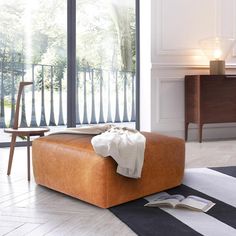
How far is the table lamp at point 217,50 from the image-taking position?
5051mm

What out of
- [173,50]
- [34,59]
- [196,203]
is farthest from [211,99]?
[196,203]

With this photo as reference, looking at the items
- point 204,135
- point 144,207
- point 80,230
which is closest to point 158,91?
point 204,135

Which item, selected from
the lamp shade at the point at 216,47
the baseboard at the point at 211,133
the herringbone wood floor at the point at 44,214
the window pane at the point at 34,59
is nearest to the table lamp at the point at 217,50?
the lamp shade at the point at 216,47

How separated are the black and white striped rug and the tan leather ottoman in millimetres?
77

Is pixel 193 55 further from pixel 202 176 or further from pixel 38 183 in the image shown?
pixel 38 183

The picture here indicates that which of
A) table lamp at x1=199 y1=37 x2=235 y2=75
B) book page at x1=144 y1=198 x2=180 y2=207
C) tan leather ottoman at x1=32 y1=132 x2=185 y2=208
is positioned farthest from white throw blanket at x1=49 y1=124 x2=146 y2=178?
table lamp at x1=199 y1=37 x2=235 y2=75

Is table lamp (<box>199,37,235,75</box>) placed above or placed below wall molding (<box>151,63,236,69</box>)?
above

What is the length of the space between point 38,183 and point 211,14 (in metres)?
3.53

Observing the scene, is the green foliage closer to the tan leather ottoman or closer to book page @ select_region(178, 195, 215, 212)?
the tan leather ottoman

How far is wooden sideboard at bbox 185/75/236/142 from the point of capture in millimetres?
4879

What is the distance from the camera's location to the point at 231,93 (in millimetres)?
5031

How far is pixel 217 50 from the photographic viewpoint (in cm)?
514

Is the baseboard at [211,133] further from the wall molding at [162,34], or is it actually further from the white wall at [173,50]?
the wall molding at [162,34]

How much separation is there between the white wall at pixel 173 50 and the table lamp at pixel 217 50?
0.48 feet
